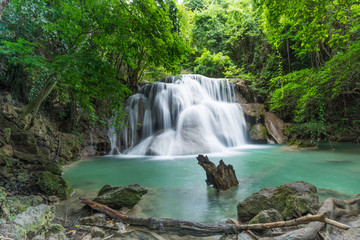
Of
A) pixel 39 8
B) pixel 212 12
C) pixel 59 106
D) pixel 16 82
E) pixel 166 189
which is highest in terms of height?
pixel 212 12

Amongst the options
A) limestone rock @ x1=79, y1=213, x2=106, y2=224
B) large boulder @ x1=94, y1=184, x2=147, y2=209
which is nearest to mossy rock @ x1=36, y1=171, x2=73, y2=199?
large boulder @ x1=94, y1=184, x2=147, y2=209

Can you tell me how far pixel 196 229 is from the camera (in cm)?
246

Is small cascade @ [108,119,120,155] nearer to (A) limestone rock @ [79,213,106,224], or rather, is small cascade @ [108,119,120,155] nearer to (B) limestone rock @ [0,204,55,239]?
(A) limestone rock @ [79,213,106,224]

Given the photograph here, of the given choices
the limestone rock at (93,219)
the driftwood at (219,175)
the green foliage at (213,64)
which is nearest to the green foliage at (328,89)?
the driftwood at (219,175)

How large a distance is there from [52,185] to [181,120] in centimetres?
901

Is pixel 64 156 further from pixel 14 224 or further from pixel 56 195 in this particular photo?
pixel 14 224

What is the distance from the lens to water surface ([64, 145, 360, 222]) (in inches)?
137

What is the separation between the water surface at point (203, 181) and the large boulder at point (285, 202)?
375 mm

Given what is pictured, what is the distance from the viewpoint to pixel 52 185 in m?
3.88

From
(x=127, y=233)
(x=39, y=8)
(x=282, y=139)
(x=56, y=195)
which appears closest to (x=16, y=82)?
(x=39, y=8)

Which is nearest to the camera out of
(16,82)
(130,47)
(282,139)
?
(130,47)

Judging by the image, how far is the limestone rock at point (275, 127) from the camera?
14.2 m

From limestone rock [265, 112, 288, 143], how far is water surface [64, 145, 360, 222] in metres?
5.86

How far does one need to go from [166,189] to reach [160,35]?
3.48 meters
